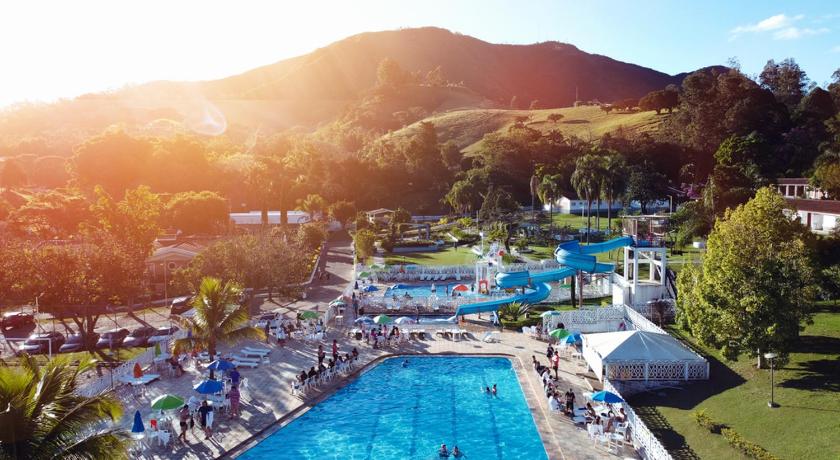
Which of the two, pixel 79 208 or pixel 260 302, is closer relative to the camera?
pixel 260 302

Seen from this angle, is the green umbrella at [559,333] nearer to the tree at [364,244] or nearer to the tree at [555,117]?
the tree at [364,244]

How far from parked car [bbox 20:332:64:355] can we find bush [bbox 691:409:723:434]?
1049 inches

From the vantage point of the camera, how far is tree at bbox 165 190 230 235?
61750 mm

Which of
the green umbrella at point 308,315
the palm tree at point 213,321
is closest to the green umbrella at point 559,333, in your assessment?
the green umbrella at point 308,315

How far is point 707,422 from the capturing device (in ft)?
54.4

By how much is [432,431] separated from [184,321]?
14.6 metres

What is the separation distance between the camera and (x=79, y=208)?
58.9 m

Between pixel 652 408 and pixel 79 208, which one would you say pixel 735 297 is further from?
pixel 79 208

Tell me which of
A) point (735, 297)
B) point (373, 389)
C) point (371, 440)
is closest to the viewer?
point (371, 440)

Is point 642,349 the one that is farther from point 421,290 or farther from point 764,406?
point 421,290

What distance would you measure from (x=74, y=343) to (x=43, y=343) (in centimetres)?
143

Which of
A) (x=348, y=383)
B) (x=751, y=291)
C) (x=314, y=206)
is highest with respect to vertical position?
(x=314, y=206)

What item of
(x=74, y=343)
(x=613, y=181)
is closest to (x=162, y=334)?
(x=74, y=343)

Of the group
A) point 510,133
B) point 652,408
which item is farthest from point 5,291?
point 510,133
